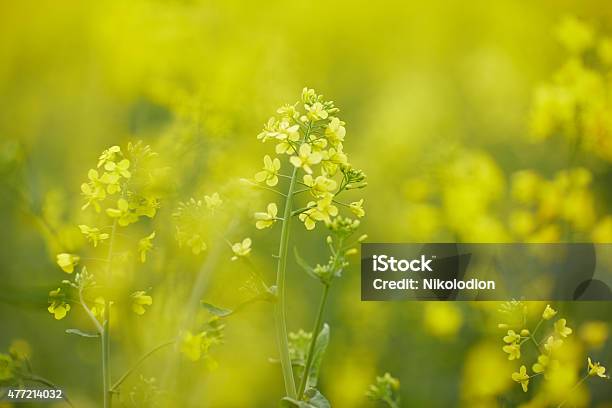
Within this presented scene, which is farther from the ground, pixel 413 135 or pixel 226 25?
pixel 226 25

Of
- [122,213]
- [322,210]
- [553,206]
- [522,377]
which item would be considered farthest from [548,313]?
[122,213]

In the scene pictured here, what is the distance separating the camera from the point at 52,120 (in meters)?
1.86

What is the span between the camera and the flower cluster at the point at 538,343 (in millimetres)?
1766

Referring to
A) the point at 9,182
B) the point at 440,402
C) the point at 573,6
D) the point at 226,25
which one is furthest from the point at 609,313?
the point at 9,182

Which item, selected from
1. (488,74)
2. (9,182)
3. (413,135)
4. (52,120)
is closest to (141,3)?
(52,120)

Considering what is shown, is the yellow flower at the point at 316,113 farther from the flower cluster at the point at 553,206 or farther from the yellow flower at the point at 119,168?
the flower cluster at the point at 553,206

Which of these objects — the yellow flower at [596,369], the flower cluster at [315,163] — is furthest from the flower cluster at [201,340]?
the yellow flower at [596,369]

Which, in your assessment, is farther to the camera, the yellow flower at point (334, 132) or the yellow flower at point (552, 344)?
the yellow flower at point (552, 344)

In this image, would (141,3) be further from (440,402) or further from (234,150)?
(440,402)

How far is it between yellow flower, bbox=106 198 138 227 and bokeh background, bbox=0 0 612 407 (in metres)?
0.27

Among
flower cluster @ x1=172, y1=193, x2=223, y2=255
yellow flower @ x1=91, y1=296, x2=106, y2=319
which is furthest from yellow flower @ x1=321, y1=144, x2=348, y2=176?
yellow flower @ x1=91, y1=296, x2=106, y2=319

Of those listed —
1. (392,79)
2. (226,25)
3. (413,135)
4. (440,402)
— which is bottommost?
(440,402)

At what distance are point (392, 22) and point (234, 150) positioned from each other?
1.78 feet

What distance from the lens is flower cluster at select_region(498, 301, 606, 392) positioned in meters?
1.77
